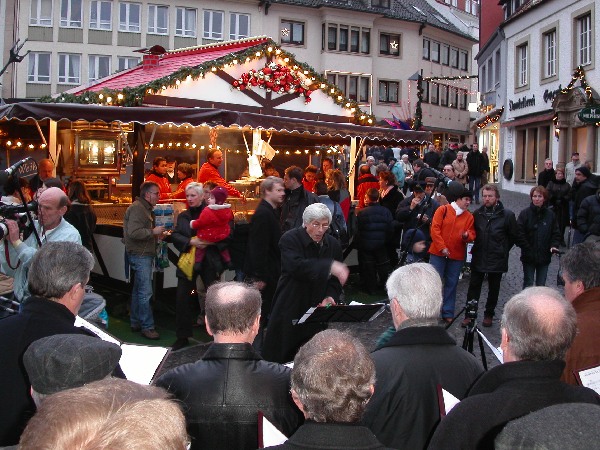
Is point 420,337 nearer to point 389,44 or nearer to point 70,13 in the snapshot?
point 70,13

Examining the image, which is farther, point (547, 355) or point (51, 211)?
point (51, 211)

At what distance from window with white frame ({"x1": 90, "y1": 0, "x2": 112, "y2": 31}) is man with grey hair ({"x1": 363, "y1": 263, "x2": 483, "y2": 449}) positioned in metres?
42.7

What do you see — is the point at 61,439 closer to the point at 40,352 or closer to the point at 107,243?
the point at 40,352

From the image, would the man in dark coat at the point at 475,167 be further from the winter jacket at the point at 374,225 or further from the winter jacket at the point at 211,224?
the winter jacket at the point at 211,224

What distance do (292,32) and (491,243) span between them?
37403 millimetres

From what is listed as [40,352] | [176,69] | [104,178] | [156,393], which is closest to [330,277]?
[40,352]

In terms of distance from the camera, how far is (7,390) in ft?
10.6

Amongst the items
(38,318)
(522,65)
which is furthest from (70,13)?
(38,318)

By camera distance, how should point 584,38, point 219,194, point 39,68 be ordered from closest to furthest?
1. point 219,194
2. point 584,38
3. point 39,68

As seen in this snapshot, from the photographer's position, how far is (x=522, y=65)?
99.3ft

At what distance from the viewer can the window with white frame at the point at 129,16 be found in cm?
4300

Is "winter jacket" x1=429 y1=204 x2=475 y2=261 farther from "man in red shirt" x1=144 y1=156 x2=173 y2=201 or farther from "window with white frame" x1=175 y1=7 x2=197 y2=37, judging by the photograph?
"window with white frame" x1=175 y1=7 x2=197 y2=37

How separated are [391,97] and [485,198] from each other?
39.7 meters

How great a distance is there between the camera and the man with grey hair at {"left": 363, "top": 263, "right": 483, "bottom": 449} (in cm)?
328
